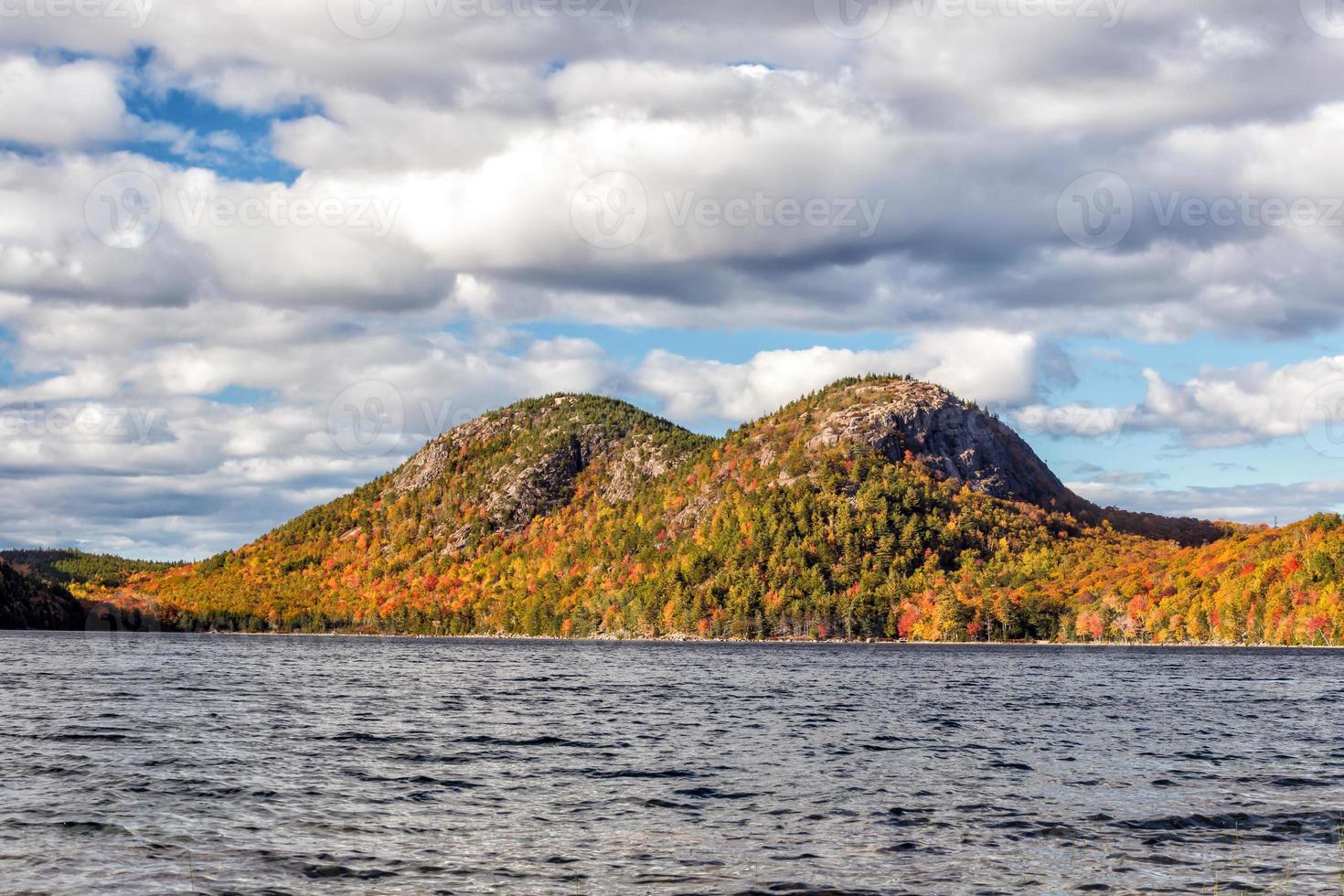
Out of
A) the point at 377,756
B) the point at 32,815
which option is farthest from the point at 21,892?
the point at 377,756

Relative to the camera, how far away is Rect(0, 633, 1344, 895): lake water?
30.2 meters

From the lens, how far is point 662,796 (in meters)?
42.4

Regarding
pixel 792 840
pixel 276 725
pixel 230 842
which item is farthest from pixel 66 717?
pixel 792 840

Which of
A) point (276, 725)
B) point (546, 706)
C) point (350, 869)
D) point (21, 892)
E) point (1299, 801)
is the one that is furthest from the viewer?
point (546, 706)

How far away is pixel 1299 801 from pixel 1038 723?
107 ft

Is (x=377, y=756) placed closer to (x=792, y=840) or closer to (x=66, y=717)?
(x=792, y=840)

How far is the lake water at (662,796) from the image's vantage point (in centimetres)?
3016

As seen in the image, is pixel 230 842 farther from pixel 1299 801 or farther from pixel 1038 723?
pixel 1038 723

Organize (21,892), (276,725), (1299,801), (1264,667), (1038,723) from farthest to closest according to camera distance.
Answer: (1264,667) → (1038,723) → (276,725) → (1299,801) → (21,892)

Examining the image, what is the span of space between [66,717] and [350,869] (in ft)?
174

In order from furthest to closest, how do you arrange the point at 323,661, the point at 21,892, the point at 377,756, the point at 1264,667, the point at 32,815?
1. the point at 323,661
2. the point at 1264,667
3. the point at 377,756
4. the point at 32,815
5. the point at 21,892

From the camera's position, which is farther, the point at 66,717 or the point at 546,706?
the point at 546,706

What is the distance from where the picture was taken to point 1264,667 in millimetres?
170125

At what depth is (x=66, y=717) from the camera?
2869 inches
